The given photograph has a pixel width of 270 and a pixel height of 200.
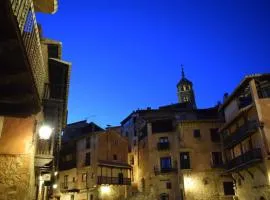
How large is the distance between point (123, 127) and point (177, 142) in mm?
23755

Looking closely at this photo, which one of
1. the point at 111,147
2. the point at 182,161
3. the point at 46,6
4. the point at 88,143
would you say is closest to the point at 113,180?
the point at 111,147

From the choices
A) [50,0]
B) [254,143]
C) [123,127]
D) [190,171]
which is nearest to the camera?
[50,0]

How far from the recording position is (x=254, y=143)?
2798 cm

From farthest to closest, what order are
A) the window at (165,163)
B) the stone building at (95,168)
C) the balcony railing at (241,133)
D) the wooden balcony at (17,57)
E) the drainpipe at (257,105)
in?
the stone building at (95,168) < the window at (165,163) < the balcony railing at (241,133) < the drainpipe at (257,105) < the wooden balcony at (17,57)

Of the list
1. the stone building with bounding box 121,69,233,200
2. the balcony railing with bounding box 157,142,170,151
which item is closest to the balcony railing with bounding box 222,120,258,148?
the stone building with bounding box 121,69,233,200

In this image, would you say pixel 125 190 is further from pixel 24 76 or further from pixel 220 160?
pixel 24 76

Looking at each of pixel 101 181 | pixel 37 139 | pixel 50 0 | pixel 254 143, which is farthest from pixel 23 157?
pixel 101 181

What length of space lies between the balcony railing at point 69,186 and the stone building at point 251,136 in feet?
77.6

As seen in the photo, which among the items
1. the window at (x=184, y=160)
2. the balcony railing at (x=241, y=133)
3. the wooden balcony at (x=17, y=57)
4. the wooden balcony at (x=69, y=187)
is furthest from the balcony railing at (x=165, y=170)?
the wooden balcony at (x=17, y=57)

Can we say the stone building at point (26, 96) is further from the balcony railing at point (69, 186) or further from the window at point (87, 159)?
the balcony railing at point (69, 186)

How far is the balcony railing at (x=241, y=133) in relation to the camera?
27.4 meters

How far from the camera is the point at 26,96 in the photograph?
21.2ft

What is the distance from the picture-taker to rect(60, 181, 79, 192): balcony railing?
42891mm

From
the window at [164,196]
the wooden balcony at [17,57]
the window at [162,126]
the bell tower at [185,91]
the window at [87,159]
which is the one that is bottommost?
the window at [164,196]
